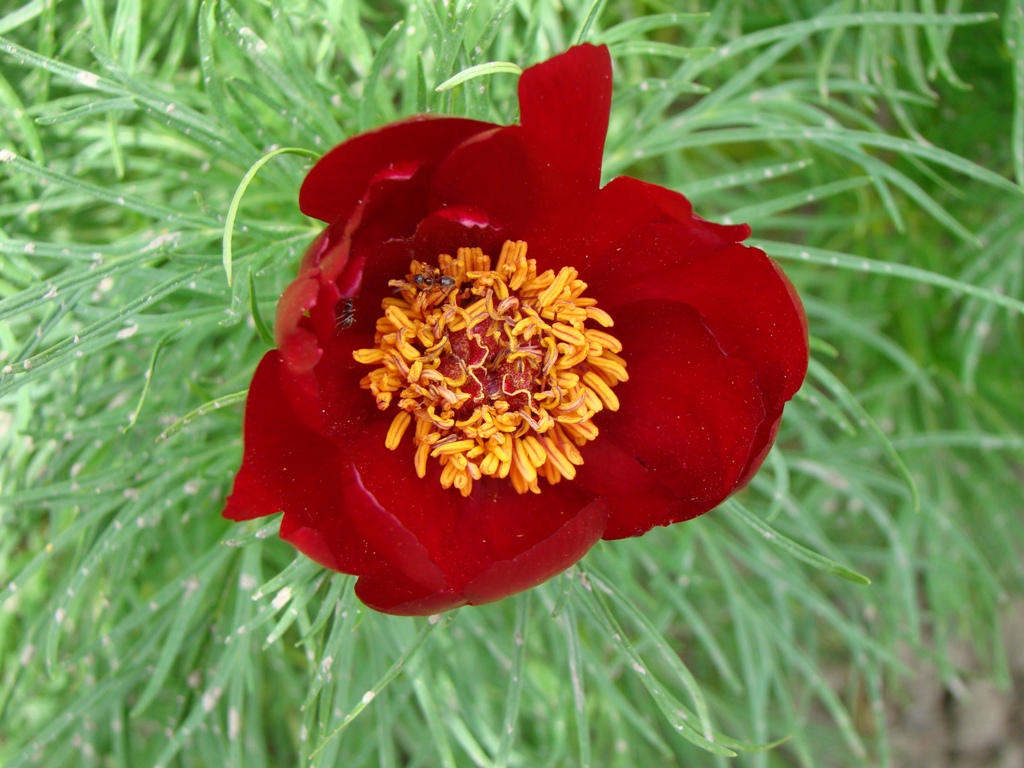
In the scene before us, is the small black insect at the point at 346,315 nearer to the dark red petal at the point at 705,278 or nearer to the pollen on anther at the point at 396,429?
the pollen on anther at the point at 396,429

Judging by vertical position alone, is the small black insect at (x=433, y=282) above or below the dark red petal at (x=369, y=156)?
below

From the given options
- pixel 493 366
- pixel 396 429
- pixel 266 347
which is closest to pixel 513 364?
pixel 493 366

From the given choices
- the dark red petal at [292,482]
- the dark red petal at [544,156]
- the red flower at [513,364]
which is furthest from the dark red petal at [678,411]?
the dark red petal at [292,482]

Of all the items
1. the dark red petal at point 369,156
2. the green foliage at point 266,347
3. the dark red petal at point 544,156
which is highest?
the dark red petal at point 369,156

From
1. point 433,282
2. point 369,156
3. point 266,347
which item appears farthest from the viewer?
point 266,347

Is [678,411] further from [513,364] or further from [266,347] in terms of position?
[266,347]

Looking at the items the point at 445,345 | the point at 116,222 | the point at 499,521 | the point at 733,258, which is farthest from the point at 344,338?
the point at 116,222
